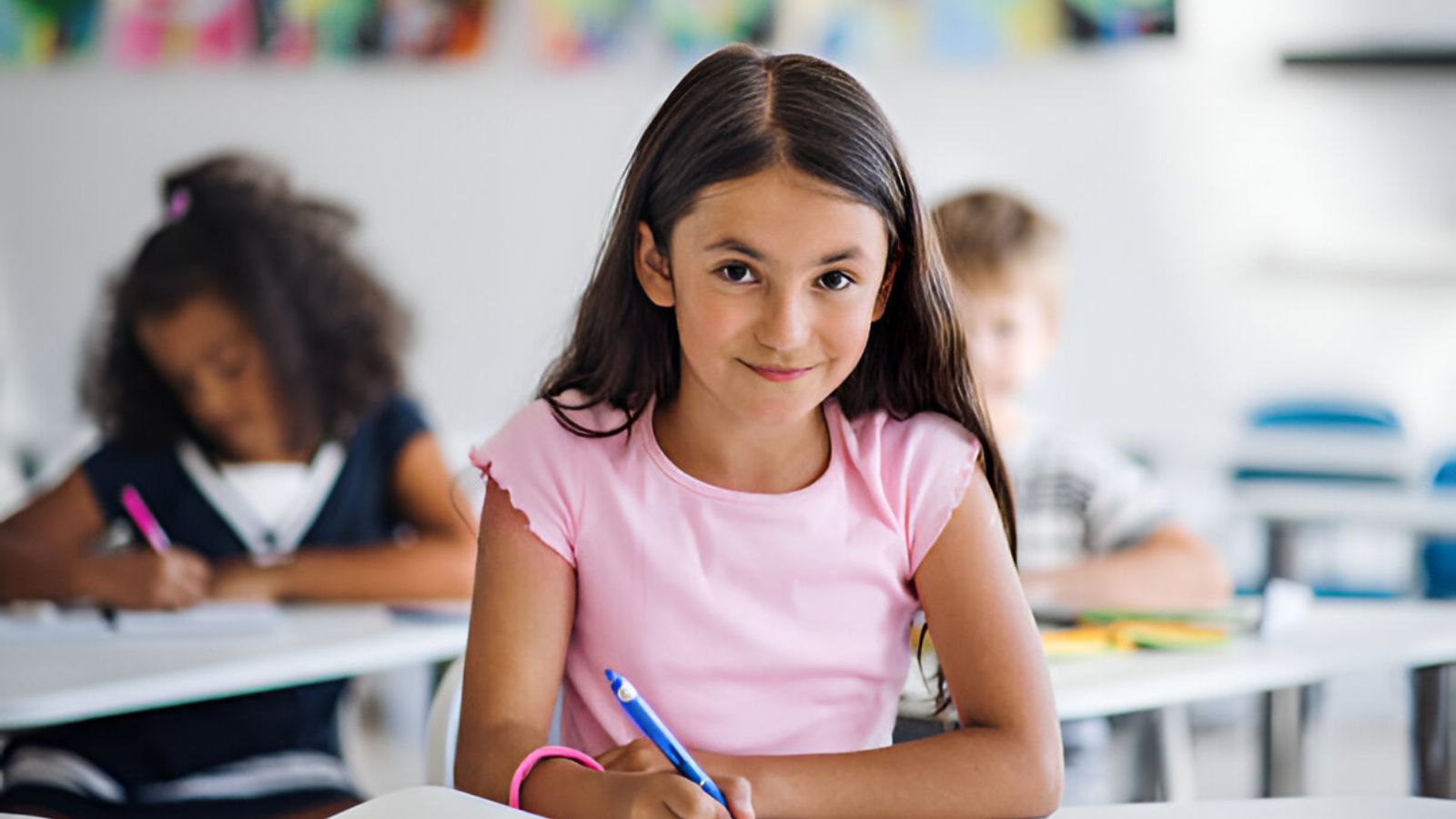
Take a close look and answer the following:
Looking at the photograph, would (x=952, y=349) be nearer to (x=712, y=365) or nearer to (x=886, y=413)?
(x=886, y=413)

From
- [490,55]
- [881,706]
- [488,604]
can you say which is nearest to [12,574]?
[488,604]

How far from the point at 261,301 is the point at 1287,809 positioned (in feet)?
5.14

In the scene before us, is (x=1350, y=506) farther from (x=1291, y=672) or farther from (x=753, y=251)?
(x=753, y=251)

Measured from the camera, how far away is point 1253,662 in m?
1.58

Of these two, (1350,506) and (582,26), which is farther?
(582,26)

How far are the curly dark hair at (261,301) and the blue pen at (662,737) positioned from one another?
4.37 feet

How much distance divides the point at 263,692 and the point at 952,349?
40.5 inches

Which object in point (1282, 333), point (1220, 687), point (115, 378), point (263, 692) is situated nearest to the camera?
point (1220, 687)

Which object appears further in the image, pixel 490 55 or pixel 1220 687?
pixel 490 55

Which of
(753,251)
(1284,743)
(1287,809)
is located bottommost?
(1284,743)

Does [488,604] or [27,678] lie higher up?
[488,604]

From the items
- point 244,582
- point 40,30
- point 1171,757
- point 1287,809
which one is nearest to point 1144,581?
point 1171,757

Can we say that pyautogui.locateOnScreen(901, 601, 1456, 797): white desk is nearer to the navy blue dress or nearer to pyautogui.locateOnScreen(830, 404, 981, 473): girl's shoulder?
pyautogui.locateOnScreen(830, 404, 981, 473): girl's shoulder

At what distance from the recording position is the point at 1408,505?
8.40 ft
